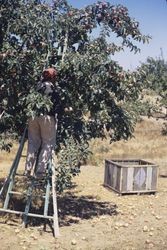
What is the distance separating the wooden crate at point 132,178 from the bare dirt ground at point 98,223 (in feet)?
0.59

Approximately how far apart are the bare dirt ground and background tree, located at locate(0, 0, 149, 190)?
91cm

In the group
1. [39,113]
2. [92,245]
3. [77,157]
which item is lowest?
[92,245]

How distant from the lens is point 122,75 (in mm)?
8125

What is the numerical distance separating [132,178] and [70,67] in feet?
17.3

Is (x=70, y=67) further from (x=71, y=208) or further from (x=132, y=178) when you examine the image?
(x=132, y=178)

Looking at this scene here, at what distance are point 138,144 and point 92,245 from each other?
1901 centimetres

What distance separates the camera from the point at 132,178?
1241 cm

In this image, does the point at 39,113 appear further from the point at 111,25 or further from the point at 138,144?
the point at 138,144

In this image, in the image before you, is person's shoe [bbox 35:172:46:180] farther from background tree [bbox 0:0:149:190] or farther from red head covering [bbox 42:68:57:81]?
red head covering [bbox 42:68:57:81]

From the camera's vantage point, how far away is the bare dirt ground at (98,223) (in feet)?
25.8

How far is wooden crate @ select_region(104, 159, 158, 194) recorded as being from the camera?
1230 cm

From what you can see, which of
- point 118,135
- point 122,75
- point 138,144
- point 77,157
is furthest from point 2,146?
point 138,144

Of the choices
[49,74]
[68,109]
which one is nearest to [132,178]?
[68,109]

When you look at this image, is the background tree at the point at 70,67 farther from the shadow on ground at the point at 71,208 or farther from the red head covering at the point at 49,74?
the shadow on ground at the point at 71,208
